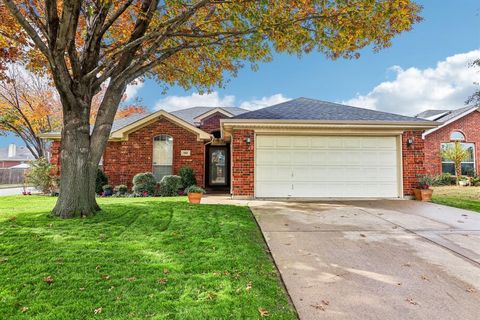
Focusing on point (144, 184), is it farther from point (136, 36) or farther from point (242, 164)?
point (136, 36)

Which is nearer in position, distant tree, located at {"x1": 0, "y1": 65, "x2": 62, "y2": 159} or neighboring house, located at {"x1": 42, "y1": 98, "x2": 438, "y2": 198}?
neighboring house, located at {"x1": 42, "y1": 98, "x2": 438, "y2": 198}

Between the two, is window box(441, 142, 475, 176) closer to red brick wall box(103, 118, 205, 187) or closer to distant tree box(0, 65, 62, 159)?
red brick wall box(103, 118, 205, 187)

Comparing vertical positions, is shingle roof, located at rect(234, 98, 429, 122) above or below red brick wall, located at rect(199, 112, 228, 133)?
below

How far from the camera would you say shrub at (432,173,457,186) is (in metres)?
17.0

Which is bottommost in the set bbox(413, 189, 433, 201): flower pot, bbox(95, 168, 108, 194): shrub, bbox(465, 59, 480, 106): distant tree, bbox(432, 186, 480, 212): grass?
bbox(432, 186, 480, 212): grass

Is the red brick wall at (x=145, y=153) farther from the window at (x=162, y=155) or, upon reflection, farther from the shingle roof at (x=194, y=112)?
the shingle roof at (x=194, y=112)

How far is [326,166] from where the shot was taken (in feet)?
34.1

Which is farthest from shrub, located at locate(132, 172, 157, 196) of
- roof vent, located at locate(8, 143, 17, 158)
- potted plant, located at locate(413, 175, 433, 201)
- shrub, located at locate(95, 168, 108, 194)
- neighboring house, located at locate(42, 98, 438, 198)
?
roof vent, located at locate(8, 143, 17, 158)

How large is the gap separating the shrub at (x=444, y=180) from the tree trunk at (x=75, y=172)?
18422 mm

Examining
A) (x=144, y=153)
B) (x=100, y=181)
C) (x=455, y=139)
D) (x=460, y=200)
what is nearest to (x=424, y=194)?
(x=460, y=200)

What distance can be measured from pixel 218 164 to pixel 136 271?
1248cm

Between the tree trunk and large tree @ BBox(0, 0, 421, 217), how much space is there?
0.02 m

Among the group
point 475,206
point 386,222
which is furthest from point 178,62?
point 475,206

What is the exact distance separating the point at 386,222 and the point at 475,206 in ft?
15.7
